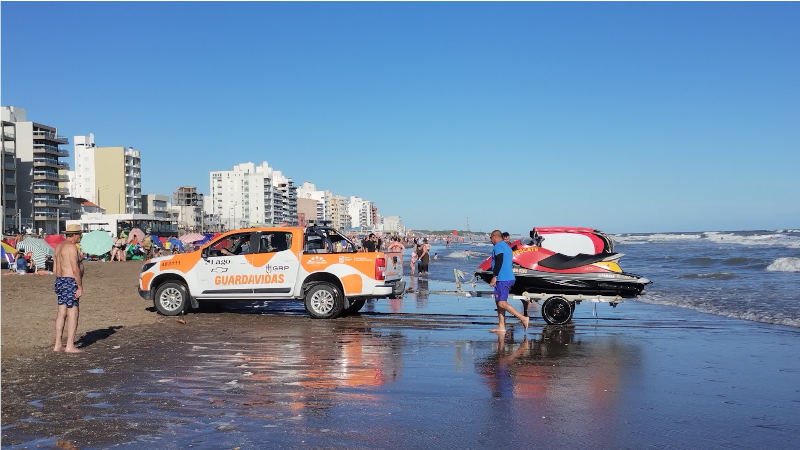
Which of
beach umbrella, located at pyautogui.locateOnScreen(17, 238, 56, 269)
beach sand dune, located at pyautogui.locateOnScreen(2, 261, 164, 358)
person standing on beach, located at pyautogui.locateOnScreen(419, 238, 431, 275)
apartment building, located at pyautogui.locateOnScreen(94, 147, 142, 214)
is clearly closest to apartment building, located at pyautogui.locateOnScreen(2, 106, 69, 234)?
apartment building, located at pyautogui.locateOnScreen(94, 147, 142, 214)

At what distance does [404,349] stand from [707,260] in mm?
36597

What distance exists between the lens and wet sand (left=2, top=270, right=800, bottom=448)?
5.50m

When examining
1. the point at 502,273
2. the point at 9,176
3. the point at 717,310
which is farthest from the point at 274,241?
the point at 9,176

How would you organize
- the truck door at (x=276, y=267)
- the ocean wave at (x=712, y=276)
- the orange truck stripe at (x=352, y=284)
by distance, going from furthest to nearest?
the ocean wave at (x=712, y=276) → the truck door at (x=276, y=267) → the orange truck stripe at (x=352, y=284)

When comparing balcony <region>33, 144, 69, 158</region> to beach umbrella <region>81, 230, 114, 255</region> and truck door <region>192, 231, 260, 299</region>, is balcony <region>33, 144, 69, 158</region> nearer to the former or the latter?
beach umbrella <region>81, 230, 114, 255</region>

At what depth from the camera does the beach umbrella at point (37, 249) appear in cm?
2820

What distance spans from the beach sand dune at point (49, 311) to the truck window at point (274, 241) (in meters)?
2.49

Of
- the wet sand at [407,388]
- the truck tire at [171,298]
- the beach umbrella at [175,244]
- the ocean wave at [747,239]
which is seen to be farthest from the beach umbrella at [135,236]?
the ocean wave at [747,239]

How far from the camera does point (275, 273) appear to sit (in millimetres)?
13539

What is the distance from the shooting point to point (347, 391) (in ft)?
22.9

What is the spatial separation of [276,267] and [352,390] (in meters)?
6.86

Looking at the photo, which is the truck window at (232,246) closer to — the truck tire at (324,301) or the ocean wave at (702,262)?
the truck tire at (324,301)

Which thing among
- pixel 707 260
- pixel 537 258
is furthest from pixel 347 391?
pixel 707 260

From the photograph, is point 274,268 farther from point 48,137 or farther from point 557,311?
point 48,137
